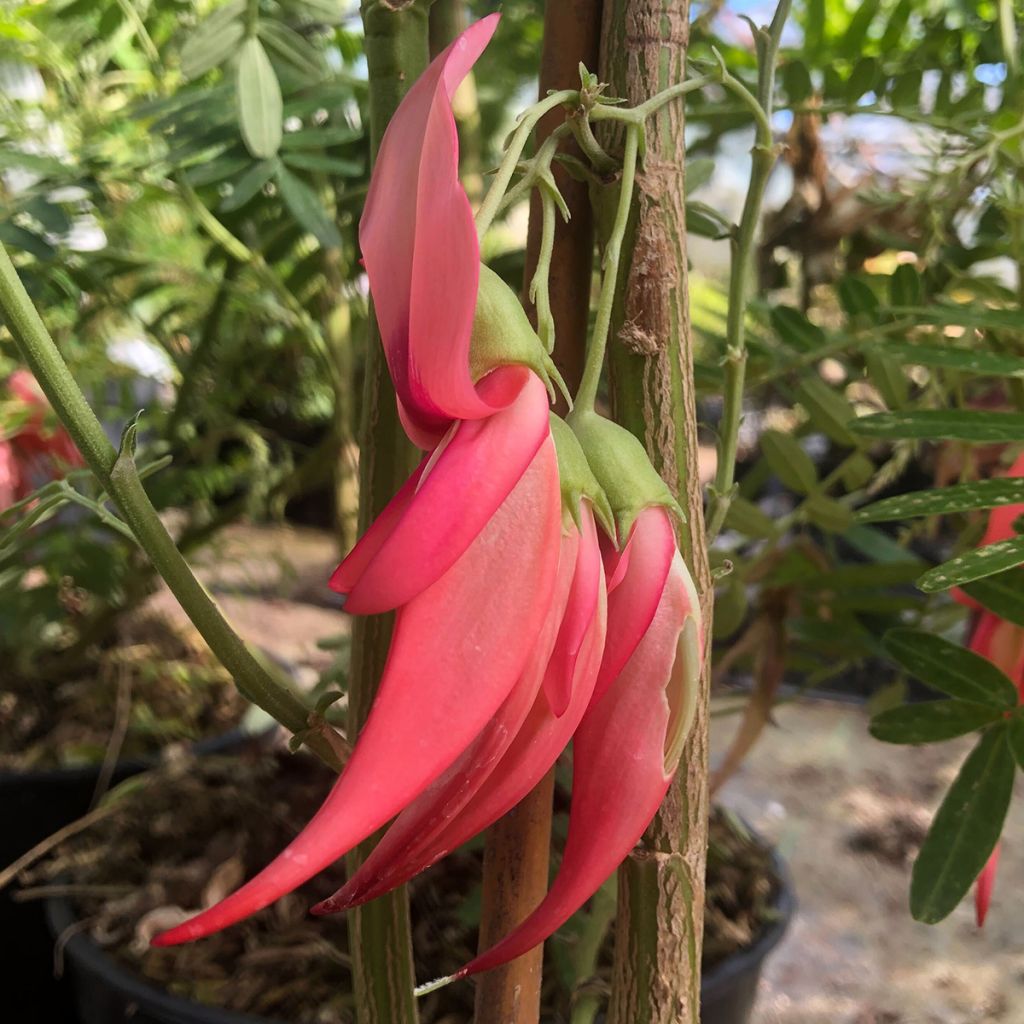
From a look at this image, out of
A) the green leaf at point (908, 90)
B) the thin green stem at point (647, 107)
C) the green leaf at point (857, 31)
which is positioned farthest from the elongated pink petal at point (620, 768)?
the green leaf at point (857, 31)

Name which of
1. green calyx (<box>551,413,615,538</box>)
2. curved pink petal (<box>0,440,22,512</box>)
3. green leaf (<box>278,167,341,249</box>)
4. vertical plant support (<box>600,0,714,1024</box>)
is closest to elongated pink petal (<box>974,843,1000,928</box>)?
vertical plant support (<box>600,0,714,1024</box>)

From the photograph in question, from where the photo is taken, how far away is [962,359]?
379 mm

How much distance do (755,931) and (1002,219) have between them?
407 mm

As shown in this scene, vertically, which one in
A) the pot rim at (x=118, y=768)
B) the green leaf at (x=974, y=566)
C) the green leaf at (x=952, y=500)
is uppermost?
the green leaf at (x=974, y=566)

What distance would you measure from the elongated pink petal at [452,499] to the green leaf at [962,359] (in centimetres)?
22

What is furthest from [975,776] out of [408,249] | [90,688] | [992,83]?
[90,688]

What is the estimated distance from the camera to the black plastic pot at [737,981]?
476mm

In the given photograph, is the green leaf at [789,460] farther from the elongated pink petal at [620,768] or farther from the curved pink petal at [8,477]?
the curved pink petal at [8,477]

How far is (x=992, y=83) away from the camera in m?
0.61

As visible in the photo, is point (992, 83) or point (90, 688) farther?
point (90, 688)

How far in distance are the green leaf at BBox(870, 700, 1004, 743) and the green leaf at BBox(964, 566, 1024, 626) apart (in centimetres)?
4

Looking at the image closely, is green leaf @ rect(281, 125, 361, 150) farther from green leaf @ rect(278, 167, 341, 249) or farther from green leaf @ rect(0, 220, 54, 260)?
green leaf @ rect(0, 220, 54, 260)

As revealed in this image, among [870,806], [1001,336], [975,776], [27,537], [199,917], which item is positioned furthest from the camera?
[870,806]

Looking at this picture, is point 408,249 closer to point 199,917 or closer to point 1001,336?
point 199,917
